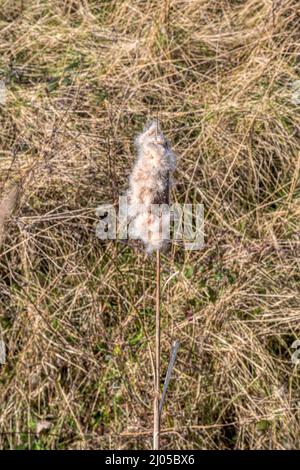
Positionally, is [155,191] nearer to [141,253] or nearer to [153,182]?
[153,182]

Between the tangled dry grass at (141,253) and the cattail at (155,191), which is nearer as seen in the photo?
the cattail at (155,191)

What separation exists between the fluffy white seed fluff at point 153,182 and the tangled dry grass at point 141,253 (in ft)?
2.25

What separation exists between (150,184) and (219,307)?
30.7 inches

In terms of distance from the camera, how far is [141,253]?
1886mm

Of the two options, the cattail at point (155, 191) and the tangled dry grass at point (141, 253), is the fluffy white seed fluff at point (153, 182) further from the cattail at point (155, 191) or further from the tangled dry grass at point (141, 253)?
the tangled dry grass at point (141, 253)

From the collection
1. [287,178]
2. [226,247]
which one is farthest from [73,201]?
[287,178]

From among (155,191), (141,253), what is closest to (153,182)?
(155,191)

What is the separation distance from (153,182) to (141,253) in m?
0.83

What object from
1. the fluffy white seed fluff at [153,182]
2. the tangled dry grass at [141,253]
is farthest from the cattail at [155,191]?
the tangled dry grass at [141,253]

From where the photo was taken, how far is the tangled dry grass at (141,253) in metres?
1.75

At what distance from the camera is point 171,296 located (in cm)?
183

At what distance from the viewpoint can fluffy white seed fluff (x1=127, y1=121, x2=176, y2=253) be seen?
1.06 m

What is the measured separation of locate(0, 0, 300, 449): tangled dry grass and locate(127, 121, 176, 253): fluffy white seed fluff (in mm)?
687
